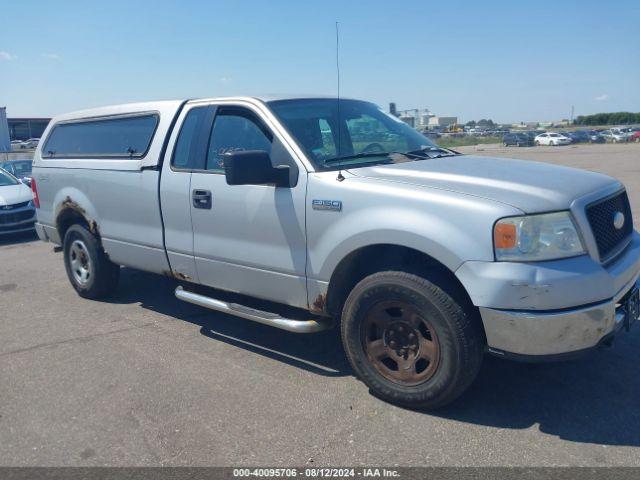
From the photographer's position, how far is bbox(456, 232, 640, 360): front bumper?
10.4 ft

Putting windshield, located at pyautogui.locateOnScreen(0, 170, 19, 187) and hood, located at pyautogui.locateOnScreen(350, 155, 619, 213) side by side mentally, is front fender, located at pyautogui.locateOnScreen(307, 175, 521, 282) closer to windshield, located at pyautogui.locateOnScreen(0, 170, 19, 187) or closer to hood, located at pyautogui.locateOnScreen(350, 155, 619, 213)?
hood, located at pyautogui.locateOnScreen(350, 155, 619, 213)

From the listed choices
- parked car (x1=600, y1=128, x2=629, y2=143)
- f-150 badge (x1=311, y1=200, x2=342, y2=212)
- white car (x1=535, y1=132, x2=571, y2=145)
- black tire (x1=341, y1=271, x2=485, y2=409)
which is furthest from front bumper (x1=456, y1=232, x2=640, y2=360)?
white car (x1=535, y1=132, x2=571, y2=145)

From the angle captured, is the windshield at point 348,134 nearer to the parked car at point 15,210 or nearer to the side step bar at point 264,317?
the side step bar at point 264,317

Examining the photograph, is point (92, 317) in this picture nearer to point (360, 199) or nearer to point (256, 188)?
point (256, 188)

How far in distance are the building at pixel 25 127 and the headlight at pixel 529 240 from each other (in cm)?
7957

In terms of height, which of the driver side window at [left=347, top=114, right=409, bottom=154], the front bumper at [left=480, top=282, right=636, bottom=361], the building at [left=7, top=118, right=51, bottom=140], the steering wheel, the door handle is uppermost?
the building at [left=7, top=118, right=51, bottom=140]

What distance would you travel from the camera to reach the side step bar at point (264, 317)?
4125 millimetres

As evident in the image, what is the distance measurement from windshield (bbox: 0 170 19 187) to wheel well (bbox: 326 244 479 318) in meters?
10.1

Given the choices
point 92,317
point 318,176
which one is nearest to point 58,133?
point 92,317

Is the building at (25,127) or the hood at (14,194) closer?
the hood at (14,194)

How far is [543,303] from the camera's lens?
3160 mm

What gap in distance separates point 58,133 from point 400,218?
485 centimetres

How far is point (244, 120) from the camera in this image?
4664mm

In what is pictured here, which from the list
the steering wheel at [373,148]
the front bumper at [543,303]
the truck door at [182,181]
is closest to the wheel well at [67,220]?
the truck door at [182,181]
